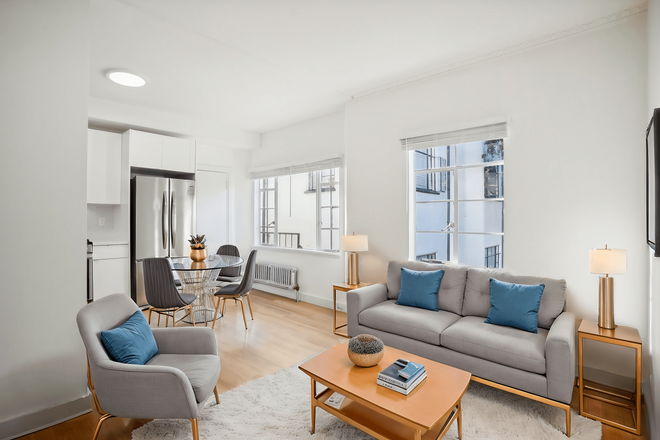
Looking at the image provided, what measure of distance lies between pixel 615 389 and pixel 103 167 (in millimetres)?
5963

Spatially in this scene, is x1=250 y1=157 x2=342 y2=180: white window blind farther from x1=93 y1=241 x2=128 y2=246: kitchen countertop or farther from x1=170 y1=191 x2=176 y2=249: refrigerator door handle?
x1=93 y1=241 x2=128 y2=246: kitchen countertop

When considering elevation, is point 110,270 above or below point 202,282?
above

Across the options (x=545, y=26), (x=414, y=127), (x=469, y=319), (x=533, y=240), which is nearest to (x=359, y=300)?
(x=469, y=319)

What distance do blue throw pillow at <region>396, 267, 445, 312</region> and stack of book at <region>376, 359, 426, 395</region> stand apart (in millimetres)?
1187

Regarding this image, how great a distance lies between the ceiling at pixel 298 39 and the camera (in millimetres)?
2465

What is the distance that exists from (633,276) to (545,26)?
2.10 meters

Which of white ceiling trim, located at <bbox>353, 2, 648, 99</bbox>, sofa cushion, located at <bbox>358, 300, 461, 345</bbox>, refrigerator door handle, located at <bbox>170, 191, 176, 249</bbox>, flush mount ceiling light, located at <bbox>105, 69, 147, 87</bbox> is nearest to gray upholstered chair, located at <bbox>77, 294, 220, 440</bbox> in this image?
sofa cushion, located at <bbox>358, 300, 461, 345</bbox>

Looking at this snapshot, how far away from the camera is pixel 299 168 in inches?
207

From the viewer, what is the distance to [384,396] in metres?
1.81

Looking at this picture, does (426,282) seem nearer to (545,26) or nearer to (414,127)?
(414,127)

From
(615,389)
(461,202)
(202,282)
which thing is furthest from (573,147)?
(202,282)

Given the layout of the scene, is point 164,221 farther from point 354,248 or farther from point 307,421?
point 307,421

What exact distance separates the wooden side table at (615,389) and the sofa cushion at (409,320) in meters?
0.94

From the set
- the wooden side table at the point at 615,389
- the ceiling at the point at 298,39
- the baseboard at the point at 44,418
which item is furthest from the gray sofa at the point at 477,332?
the baseboard at the point at 44,418
